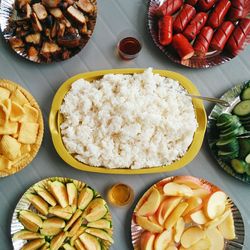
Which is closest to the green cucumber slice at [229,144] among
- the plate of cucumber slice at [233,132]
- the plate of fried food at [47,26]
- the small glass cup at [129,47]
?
the plate of cucumber slice at [233,132]

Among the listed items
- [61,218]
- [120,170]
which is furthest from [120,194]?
Answer: [61,218]

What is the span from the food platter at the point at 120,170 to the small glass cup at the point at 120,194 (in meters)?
0.12

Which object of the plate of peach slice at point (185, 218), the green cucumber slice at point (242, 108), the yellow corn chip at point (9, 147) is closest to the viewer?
the yellow corn chip at point (9, 147)

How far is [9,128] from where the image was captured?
1.90 metres

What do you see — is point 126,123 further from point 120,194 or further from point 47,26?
point 47,26

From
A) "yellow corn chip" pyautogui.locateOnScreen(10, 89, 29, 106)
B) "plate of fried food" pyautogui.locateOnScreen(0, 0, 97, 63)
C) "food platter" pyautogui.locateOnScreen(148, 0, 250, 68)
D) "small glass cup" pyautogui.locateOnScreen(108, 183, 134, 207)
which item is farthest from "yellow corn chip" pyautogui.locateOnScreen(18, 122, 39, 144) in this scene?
"food platter" pyautogui.locateOnScreen(148, 0, 250, 68)

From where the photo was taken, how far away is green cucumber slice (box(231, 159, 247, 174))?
6.63 ft

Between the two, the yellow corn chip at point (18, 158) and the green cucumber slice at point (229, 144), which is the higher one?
the yellow corn chip at point (18, 158)

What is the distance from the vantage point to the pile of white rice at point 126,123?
192cm

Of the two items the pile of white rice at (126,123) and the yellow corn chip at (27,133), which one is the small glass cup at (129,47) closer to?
the pile of white rice at (126,123)

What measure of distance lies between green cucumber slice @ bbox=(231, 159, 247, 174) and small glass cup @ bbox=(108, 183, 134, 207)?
21.7 inches

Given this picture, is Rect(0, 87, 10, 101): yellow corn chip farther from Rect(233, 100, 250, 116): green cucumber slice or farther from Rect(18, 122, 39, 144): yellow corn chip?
Rect(233, 100, 250, 116): green cucumber slice

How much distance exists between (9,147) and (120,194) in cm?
62

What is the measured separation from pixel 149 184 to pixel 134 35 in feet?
2.68
